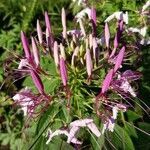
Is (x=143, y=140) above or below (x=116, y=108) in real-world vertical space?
below

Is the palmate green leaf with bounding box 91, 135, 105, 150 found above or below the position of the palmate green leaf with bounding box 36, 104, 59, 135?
below

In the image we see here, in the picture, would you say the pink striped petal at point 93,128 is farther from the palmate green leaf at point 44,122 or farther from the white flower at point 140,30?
the white flower at point 140,30

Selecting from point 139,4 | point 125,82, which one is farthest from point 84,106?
point 139,4

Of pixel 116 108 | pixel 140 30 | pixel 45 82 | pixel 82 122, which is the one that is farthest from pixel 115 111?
pixel 140 30

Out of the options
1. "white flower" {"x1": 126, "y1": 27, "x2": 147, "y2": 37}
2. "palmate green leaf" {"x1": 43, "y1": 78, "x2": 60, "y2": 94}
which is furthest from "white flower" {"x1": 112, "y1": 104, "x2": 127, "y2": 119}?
"white flower" {"x1": 126, "y1": 27, "x2": 147, "y2": 37}

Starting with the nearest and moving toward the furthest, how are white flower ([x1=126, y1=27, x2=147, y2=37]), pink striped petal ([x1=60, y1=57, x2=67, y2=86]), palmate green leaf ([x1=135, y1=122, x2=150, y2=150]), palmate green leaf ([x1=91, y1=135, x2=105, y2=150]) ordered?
pink striped petal ([x1=60, y1=57, x2=67, y2=86]) → palmate green leaf ([x1=91, y1=135, x2=105, y2=150]) → palmate green leaf ([x1=135, y1=122, x2=150, y2=150]) → white flower ([x1=126, y1=27, x2=147, y2=37])

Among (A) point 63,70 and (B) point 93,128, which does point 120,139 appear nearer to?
(B) point 93,128

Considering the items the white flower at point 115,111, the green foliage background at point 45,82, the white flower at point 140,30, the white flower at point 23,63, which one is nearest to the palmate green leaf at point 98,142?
the green foliage background at point 45,82

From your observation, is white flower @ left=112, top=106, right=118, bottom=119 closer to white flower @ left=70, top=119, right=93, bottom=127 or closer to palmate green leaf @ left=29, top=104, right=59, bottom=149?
white flower @ left=70, top=119, right=93, bottom=127
